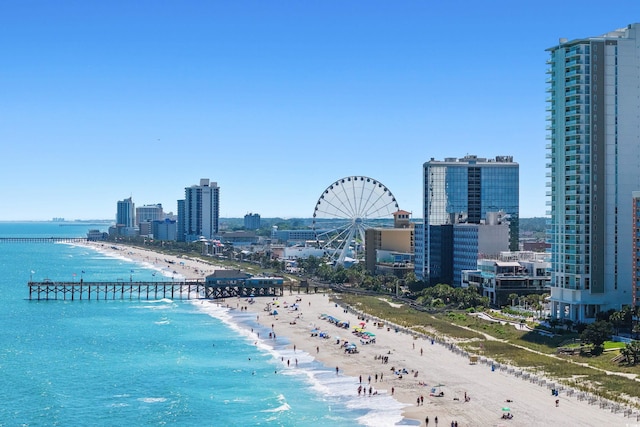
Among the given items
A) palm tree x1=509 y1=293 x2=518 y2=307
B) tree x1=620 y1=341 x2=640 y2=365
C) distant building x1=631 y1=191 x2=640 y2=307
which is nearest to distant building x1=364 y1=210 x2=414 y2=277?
palm tree x1=509 y1=293 x2=518 y2=307

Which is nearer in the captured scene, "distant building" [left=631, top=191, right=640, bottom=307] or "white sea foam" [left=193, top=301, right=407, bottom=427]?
"white sea foam" [left=193, top=301, right=407, bottom=427]

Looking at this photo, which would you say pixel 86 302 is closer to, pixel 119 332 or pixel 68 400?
pixel 119 332

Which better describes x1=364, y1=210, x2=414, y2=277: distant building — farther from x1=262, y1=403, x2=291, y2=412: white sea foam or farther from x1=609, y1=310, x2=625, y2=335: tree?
x1=262, y1=403, x2=291, y2=412: white sea foam

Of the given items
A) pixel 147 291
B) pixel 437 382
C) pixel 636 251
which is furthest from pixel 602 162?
pixel 147 291

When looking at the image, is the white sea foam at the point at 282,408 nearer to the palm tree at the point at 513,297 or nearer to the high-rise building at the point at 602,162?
the high-rise building at the point at 602,162

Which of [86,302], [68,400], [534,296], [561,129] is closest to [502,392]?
[68,400]

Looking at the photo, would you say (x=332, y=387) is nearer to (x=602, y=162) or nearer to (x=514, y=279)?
(x=602, y=162)
